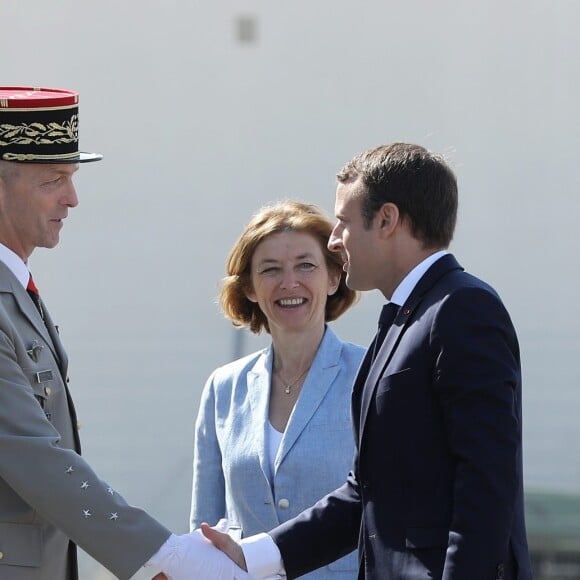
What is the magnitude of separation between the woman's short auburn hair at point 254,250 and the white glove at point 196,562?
2.77ft

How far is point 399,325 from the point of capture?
96.0 inches

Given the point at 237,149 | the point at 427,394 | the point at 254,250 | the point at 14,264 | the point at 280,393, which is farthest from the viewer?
the point at 237,149

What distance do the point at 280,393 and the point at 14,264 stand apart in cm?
90

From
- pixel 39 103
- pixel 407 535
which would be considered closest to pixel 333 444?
pixel 407 535

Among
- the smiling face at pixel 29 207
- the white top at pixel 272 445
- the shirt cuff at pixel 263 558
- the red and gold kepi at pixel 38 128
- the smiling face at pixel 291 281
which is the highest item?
the red and gold kepi at pixel 38 128

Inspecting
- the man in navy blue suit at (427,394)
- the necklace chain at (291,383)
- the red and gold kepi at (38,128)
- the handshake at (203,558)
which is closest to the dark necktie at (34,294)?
the red and gold kepi at (38,128)

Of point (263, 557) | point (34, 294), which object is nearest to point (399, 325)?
point (263, 557)

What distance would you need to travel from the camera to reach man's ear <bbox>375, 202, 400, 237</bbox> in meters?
2.47

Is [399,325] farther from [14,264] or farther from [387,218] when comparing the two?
[14,264]

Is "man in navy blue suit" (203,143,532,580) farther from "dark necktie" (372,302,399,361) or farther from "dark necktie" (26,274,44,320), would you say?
"dark necktie" (26,274,44,320)

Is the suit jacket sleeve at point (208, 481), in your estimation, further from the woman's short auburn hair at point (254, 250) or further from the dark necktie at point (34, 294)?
the dark necktie at point (34, 294)

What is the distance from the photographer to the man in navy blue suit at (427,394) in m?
2.23

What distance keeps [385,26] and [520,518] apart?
2.29m

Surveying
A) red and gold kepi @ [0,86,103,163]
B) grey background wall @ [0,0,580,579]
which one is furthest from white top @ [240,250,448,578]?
grey background wall @ [0,0,580,579]
